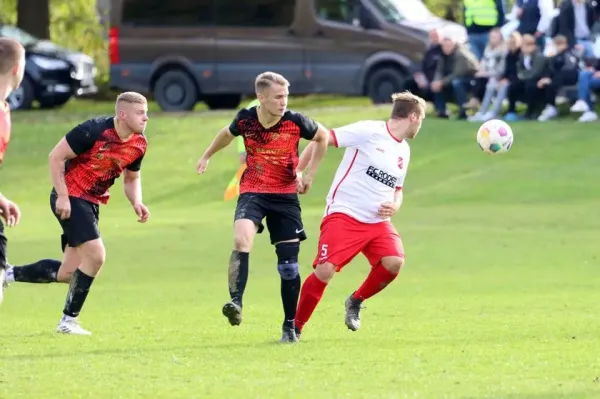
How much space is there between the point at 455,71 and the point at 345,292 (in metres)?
13.1

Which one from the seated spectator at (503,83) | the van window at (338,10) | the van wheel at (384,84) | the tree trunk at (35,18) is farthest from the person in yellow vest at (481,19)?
the tree trunk at (35,18)

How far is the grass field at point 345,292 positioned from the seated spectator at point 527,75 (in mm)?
605

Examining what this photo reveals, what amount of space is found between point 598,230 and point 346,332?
29.0 feet

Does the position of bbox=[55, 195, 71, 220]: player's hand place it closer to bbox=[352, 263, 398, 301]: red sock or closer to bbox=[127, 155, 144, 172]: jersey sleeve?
bbox=[127, 155, 144, 172]: jersey sleeve

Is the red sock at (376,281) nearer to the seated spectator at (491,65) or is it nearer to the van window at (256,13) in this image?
the seated spectator at (491,65)

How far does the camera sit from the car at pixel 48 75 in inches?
1265

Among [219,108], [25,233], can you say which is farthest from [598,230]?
[219,108]

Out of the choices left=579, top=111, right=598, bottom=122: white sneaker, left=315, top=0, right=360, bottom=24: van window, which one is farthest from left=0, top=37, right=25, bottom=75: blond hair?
left=315, top=0, right=360, bottom=24: van window

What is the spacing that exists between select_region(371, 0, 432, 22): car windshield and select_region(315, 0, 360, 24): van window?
17.0 inches

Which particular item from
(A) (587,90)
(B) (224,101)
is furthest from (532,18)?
(B) (224,101)

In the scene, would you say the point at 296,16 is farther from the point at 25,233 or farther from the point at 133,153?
the point at 133,153

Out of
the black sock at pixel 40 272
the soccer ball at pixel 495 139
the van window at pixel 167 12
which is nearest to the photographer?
the black sock at pixel 40 272

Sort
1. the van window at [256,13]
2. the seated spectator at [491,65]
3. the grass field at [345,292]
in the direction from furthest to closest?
the van window at [256,13], the seated spectator at [491,65], the grass field at [345,292]

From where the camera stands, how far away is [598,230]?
18.8 metres
